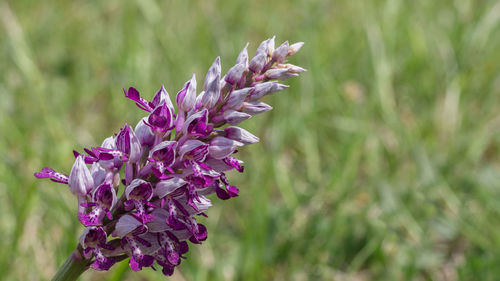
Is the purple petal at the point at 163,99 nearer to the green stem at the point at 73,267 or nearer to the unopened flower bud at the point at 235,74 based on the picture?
the unopened flower bud at the point at 235,74

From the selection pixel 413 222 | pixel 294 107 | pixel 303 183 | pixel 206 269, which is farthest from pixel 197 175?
pixel 294 107

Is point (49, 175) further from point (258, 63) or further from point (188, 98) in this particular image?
point (258, 63)

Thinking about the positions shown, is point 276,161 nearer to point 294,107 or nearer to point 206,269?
point 294,107

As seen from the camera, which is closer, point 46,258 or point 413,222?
point 46,258

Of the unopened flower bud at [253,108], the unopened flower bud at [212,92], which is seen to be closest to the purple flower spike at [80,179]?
the unopened flower bud at [212,92]

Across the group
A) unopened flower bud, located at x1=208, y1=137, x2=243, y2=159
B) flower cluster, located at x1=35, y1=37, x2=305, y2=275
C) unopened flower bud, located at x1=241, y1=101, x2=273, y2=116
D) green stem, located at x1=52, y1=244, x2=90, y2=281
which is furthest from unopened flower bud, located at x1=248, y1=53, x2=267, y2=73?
green stem, located at x1=52, y1=244, x2=90, y2=281

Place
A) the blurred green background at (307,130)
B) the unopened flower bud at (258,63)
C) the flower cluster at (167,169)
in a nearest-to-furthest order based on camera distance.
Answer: the flower cluster at (167,169) → the unopened flower bud at (258,63) → the blurred green background at (307,130)

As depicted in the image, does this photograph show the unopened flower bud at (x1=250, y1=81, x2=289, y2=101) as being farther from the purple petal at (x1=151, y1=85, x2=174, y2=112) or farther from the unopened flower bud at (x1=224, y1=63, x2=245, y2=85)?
the purple petal at (x1=151, y1=85, x2=174, y2=112)
